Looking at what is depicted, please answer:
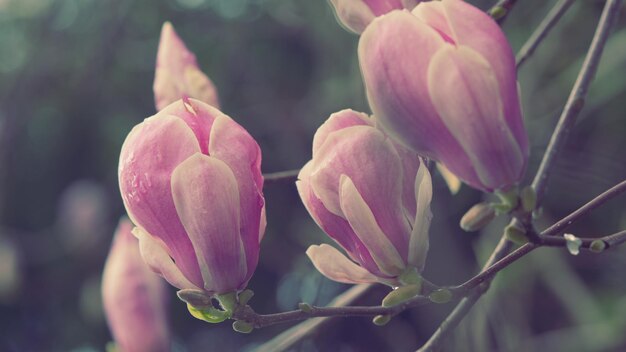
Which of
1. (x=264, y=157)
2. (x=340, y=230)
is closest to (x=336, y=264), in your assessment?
(x=340, y=230)

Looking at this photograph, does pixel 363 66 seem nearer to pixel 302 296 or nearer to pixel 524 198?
pixel 524 198

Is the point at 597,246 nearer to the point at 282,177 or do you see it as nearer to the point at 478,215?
the point at 478,215

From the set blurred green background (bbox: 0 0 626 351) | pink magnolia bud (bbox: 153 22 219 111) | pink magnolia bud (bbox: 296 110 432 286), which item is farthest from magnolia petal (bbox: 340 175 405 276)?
blurred green background (bbox: 0 0 626 351)

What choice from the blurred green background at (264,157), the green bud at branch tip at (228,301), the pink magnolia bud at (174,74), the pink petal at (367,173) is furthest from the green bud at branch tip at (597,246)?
the blurred green background at (264,157)

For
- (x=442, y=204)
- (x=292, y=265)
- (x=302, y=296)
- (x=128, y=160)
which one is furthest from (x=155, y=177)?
(x=292, y=265)

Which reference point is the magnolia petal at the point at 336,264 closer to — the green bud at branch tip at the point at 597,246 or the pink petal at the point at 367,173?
the pink petal at the point at 367,173
